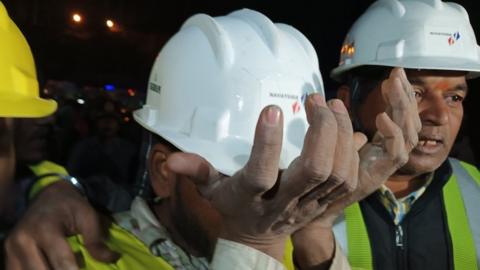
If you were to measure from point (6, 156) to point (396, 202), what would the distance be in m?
1.43

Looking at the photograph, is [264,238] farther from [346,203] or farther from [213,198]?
[346,203]

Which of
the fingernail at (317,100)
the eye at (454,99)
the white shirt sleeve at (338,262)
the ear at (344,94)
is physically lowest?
the white shirt sleeve at (338,262)

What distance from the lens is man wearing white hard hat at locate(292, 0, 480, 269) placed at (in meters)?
2.02

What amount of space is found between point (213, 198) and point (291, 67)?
59 cm

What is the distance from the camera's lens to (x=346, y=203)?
1.41m

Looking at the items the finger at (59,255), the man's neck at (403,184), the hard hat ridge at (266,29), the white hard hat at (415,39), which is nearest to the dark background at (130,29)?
the white hard hat at (415,39)

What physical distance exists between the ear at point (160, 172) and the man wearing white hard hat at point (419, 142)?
687 mm

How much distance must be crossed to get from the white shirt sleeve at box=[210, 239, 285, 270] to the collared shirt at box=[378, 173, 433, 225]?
1.05m

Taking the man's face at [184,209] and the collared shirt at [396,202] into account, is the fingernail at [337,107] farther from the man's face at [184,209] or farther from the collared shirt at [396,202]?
the collared shirt at [396,202]

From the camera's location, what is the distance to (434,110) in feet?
6.91

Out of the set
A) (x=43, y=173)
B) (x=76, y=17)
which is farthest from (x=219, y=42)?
(x=76, y=17)

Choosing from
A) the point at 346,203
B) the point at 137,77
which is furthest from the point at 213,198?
the point at 137,77

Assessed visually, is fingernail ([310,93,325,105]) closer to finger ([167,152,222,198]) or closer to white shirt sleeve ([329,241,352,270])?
finger ([167,152,222,198])

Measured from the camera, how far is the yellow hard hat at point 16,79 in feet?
4.55
